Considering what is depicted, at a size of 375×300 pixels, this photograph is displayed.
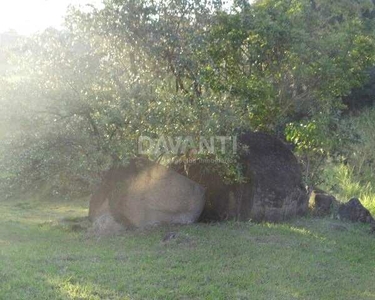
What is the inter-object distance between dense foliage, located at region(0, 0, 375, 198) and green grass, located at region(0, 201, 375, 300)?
98cm

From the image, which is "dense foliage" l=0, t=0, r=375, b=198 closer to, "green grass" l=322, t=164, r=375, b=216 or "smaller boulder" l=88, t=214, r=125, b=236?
"smaller boulder" l=88, t=214, r=125, b=236

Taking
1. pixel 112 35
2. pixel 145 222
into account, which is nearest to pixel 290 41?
pixel 112 35

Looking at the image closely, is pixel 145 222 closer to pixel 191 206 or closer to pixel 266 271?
Result: pixel 191 206

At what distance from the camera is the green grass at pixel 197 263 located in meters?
5.93

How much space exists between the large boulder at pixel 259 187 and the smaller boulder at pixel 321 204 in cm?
28

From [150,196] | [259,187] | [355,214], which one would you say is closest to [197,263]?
[150,196]

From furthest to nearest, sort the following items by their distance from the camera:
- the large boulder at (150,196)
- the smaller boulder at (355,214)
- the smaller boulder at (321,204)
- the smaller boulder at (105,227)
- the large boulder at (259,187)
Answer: the smaller boulder at (321,204) → the smaller boulder at (355,214) → the large boulder at (259,187) → the large boulder at (150,196) → the smaller boulder at (105,227)

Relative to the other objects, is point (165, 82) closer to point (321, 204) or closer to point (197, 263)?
point (197, 263)

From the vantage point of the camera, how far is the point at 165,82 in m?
9.17

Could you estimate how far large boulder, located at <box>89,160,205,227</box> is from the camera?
29.8 feet

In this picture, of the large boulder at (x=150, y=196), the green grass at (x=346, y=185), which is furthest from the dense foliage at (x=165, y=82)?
the green grass at (x=346, y=185)

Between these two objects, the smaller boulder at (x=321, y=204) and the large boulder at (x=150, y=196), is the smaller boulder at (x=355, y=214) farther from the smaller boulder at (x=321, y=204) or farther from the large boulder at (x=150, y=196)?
the large boulder at (x=150, y=196)

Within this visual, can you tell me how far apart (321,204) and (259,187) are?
1591 mm

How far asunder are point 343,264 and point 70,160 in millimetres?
3654
